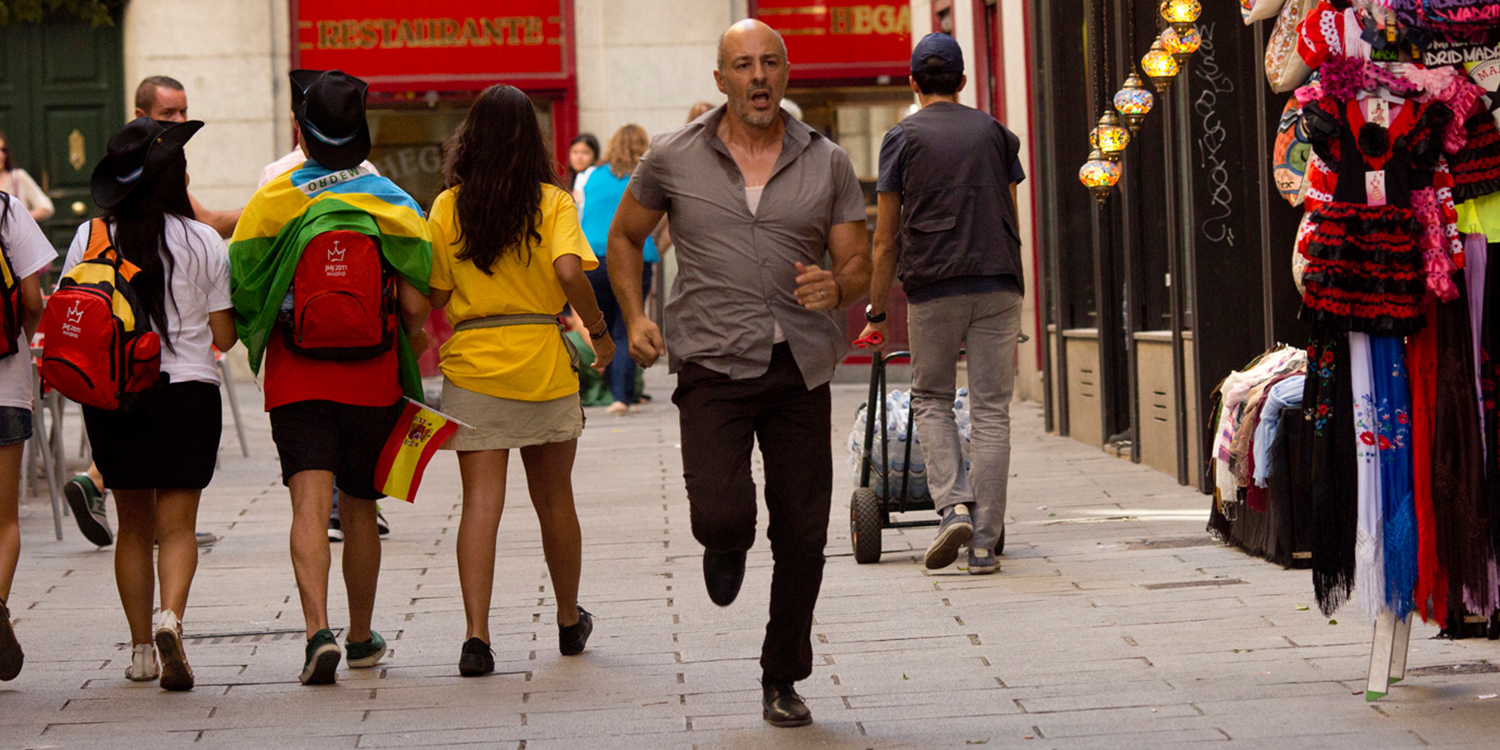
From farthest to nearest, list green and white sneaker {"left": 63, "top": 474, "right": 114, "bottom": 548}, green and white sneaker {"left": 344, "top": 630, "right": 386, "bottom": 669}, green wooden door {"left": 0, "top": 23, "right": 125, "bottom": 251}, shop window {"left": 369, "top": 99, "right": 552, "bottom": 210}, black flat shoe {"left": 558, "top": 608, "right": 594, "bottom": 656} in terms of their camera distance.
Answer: shop window {"left": 369, "top": 99, "right": 552, "bottom": 210}, green wooden door {"left": 0, "top": 23, "right": 125, "bottom": 251}, green and white sneaker {"left": 63, "top": 474, "right": 114, "bottom": 548}, black flat shoe {"left": 558, "top": 608, "right": 594, "bottom": 656}, green and white sneaker {"left": 344, "top": 630, "right": 386, "bottom": 669}

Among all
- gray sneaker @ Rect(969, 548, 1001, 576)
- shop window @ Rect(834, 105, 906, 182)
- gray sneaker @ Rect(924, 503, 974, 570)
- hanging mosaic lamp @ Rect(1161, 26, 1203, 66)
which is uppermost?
shop window @ Rect(834, 105, 906, 182)

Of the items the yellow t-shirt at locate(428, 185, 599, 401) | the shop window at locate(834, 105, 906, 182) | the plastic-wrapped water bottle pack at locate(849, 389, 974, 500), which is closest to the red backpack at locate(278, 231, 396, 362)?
the yellow t-shirt at locate(428, 185, 599, 401)

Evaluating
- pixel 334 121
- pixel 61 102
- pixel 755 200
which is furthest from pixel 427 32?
pixel 755 200

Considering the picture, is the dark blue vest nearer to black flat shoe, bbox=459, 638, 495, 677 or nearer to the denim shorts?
black flat shoe, bbox=459, 638, 495, 677

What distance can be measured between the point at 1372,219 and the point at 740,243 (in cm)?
161

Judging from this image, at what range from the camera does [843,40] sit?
772 inches

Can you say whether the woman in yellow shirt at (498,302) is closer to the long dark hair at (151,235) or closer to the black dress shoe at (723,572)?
the long dark hair at (151,235)

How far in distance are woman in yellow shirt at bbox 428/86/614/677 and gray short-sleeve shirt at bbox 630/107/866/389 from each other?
778 millimetres

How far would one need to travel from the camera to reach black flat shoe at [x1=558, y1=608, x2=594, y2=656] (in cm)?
611

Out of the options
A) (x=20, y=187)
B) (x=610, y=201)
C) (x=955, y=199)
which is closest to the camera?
(x=955, y=199)

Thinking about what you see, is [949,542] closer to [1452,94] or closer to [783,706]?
[783,706]

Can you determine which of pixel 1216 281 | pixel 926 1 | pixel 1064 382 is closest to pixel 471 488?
pixel 1216 281

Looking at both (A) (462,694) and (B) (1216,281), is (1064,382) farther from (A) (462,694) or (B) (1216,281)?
(A) (462,694)

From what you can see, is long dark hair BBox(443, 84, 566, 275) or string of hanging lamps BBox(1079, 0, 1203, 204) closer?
long dark hair BBox(443, 84, 566, 275)
